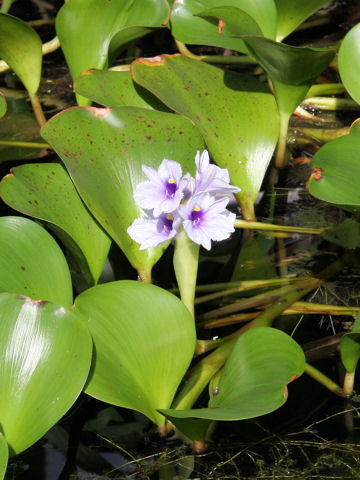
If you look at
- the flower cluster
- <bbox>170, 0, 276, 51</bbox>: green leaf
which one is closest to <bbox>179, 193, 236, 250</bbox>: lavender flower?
the flower cluster

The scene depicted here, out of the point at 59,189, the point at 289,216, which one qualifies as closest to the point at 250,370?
the point at 59,189

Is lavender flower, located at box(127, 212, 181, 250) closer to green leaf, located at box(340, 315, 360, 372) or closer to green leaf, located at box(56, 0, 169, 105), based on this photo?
green leaf, located at box(340, 315, 360, 372)

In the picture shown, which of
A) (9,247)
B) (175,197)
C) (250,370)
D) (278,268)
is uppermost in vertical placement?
(175,197)

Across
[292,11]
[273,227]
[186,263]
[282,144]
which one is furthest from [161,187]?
[292,11]

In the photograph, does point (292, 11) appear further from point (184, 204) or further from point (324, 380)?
point (324, 380)

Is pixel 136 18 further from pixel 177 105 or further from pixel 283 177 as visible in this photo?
pixel 283 177

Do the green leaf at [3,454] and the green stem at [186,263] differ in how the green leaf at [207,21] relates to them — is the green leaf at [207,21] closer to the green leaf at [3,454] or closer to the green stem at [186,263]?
the green stem at [186,263]
